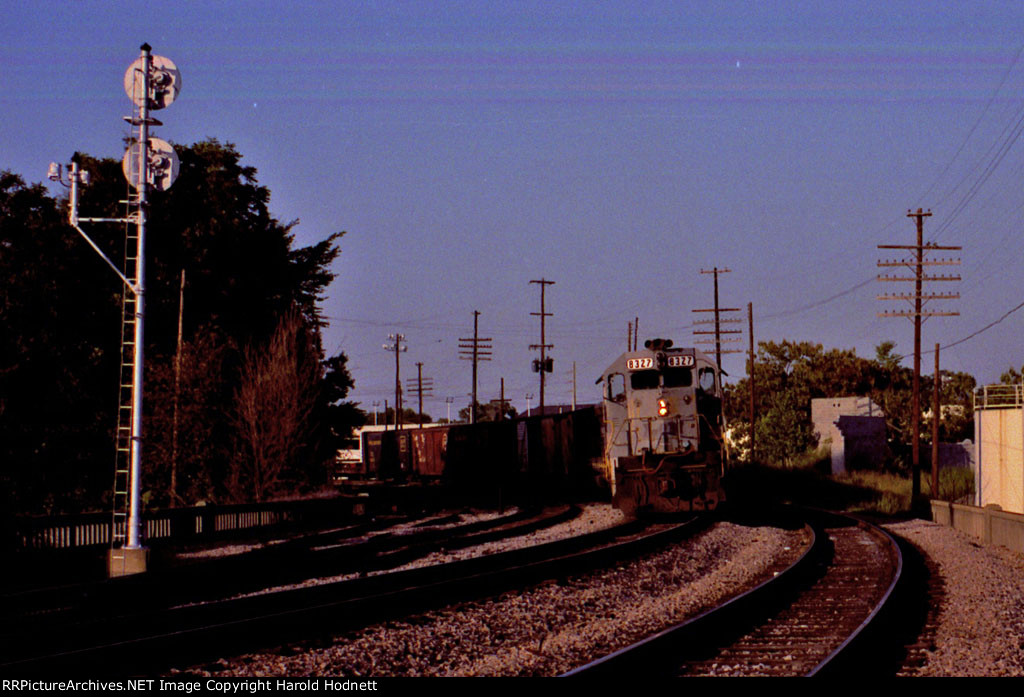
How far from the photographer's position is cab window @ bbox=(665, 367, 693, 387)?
805 inches

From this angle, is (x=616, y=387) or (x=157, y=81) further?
(x=616, y=387)

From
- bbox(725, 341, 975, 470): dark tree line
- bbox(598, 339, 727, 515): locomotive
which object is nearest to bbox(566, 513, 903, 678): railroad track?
bbox(598, 339, 727, 515): locomotive

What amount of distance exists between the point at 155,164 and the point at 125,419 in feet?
43.0

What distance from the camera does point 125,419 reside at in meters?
27.8

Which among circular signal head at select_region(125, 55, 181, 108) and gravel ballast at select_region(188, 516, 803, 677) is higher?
circular signal head at select_region(125, 55, 181, 108)

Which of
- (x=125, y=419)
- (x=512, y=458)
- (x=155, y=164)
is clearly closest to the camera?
(x=155, y=164)

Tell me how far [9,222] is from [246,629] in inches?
831

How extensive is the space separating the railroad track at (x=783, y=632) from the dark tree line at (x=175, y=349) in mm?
14474

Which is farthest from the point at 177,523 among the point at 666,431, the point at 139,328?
the point at 666,431

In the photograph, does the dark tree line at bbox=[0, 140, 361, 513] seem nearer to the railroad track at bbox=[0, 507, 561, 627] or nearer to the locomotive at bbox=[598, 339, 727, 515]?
the railroad track at bbox=[0, 507, 561, 627]

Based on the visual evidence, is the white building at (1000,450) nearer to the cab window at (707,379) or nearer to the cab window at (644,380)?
the cab window at (707,379)

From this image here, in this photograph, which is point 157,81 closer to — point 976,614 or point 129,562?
point 129,562

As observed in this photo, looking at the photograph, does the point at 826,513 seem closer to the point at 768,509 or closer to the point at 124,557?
the point at 768,509

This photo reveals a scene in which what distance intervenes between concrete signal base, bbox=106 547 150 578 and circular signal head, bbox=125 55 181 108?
7613 millimetres
